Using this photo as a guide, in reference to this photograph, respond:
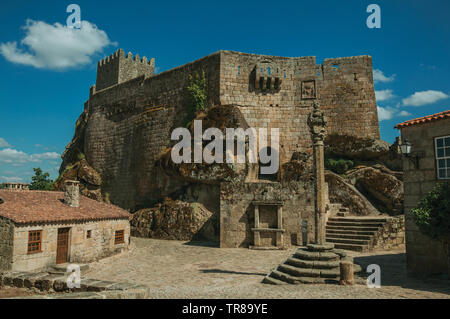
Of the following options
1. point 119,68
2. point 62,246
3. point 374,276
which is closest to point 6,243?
point 62,246

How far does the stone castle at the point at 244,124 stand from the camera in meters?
16.7

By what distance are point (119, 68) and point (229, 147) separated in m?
22.8

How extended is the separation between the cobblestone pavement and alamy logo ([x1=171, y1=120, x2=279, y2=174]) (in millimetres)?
5901

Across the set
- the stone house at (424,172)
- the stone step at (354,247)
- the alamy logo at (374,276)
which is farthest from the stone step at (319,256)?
the stone step at (354,247)

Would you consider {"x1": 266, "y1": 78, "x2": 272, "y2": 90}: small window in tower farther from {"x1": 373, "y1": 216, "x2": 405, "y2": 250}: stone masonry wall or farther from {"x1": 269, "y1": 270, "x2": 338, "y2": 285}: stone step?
{"x1": 269, "y1": 270, "x2": 338, "y2": 285}: stone step

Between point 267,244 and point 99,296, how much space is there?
11566mm

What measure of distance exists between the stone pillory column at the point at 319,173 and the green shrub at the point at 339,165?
484 inches

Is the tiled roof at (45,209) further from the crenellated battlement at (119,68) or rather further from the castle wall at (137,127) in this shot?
the crenellated battlement at (119,68)

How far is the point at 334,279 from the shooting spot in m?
9.03

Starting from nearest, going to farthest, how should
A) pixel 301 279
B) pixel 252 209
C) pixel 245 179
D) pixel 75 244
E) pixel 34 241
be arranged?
pixel 301 279 → pixel 34 241 → pixel 75 244 → pixel 252 209 → pixel 245 179

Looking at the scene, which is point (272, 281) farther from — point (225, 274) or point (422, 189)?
point (422, 189)

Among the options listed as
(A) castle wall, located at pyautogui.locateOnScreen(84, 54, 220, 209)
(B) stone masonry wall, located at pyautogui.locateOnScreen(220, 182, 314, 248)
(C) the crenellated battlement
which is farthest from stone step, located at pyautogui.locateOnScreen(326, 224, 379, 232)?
(C) the crenellated battlement

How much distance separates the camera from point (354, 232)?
50.9 ft
